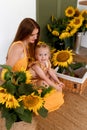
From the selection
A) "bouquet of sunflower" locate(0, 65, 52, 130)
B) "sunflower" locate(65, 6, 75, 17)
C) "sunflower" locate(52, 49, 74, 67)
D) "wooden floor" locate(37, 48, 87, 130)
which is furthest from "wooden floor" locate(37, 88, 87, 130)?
"sunflower" locate(65, 6, 75, 17)

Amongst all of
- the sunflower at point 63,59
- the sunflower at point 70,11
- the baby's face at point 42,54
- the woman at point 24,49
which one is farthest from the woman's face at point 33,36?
the sunflower at point 70,11

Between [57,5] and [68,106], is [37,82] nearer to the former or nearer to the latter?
[68,106]

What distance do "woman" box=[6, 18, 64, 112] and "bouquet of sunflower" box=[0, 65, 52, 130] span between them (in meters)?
0.43

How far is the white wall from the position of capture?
5.79 feet

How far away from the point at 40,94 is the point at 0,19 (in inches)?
40.0

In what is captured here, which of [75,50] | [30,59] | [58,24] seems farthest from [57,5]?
[30,59]

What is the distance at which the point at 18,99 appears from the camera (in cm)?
90

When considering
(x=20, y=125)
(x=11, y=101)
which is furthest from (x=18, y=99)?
(x=20, y=125)

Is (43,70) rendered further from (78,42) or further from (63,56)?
(78,42)

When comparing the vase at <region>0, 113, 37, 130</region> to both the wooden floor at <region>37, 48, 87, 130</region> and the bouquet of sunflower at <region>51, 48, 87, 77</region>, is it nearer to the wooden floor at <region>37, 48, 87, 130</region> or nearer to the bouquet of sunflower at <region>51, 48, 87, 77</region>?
the wooden floor at <region>37, 48, 87, 130</region>

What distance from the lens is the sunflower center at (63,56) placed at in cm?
161

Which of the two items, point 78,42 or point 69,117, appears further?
point 78,42

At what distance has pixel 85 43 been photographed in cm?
247

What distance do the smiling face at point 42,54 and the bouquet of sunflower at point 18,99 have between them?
61 cm
